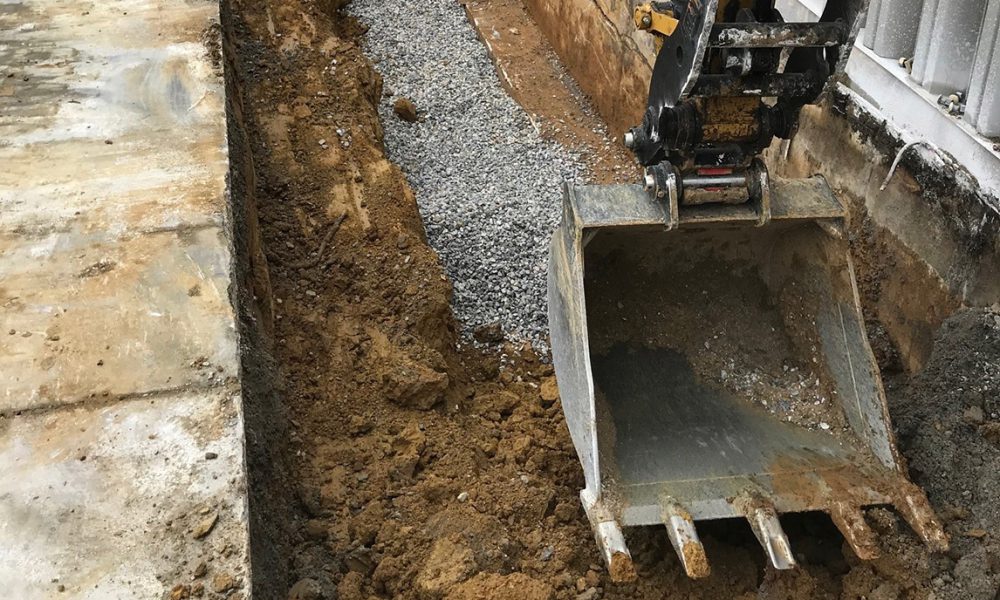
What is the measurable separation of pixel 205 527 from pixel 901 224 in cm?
329

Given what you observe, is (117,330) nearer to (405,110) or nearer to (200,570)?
(200,570)

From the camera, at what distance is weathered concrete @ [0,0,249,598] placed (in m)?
2.46

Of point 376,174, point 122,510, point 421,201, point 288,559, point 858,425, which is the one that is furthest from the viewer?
point 421,201

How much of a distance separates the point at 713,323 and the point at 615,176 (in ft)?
8.74

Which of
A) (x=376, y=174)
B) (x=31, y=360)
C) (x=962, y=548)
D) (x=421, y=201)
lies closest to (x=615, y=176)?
(x=421, y=201)

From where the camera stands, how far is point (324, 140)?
5.59 metres

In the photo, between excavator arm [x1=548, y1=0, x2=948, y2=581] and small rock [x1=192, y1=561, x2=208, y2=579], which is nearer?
small rock [x1=192, y1=561, x2=208, y2=579]

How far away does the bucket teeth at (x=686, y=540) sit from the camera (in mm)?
2688

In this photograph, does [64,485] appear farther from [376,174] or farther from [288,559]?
[376,174]

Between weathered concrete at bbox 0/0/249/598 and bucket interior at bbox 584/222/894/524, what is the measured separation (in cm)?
136

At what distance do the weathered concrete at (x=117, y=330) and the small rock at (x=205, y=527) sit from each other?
0.04 feet

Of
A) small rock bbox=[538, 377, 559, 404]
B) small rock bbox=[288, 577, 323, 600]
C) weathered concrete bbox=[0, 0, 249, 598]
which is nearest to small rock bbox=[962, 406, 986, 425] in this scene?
small rock bbox=[538, 377, 559, 404]

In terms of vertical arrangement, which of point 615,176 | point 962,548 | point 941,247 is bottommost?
point 615,176

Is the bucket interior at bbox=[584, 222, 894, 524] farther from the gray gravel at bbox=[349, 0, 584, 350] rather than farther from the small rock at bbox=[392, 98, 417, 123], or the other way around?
the small rock at bbox=[392, 98, 417, 123]
